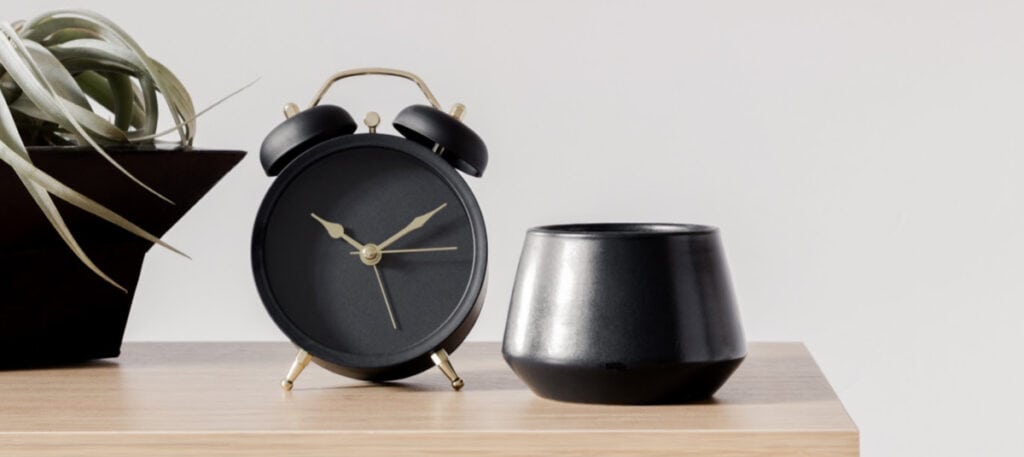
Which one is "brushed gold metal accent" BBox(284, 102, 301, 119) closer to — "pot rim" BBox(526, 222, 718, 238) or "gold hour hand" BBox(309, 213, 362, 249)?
"gold hour hand" BBox(309, 213, 362, 249)

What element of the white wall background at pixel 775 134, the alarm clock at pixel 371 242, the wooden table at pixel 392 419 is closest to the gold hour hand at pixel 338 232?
the alarm clock at pixel 371 242

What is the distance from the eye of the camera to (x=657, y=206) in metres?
1.87

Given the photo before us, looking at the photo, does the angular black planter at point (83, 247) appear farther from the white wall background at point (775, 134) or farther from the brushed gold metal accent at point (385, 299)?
the white wall background at point (775, 134)

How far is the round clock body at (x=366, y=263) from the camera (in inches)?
39.9

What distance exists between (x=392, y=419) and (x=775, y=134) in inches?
43.4

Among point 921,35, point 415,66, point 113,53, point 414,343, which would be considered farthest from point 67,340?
point 921,35

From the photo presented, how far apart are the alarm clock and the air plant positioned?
108 mm

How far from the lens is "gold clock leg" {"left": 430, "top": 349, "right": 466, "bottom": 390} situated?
3.28 feet

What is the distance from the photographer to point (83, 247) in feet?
3.75

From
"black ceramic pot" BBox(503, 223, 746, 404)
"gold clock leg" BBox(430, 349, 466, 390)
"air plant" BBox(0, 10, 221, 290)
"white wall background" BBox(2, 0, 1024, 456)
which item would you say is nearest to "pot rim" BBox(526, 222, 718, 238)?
"black ceramic pot" BBox(503, 223, 746, 404)

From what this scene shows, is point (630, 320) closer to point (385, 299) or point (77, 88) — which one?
point (385, 299)

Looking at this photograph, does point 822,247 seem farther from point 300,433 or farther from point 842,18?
point 300,433

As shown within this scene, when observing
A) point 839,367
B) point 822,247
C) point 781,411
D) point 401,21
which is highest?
point 401,21

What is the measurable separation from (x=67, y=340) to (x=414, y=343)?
35cm
